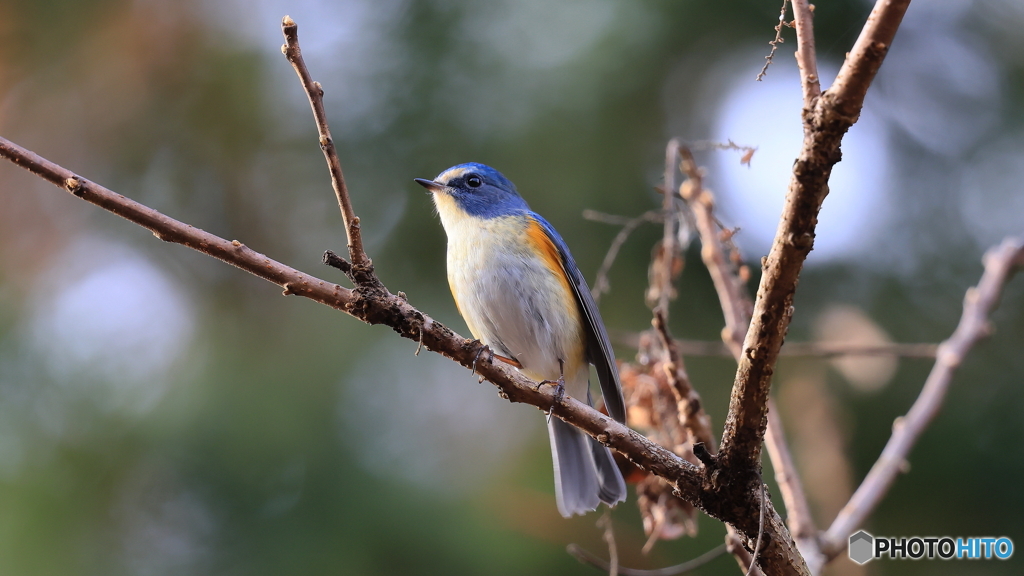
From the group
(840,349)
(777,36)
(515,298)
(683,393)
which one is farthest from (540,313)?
(777,36)

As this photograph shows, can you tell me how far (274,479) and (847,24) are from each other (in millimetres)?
3497

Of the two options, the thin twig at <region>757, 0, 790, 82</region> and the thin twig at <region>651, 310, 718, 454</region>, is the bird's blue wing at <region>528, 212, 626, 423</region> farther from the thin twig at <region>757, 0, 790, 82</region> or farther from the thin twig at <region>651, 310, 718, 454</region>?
the thin twig at <region>757, 0, 790, 82</region>

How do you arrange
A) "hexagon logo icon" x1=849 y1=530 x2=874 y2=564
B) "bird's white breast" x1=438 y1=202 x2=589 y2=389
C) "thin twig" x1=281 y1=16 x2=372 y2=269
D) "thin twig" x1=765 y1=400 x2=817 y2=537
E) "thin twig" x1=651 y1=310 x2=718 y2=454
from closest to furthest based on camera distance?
"thin twig" x1=281 y1=16 x2=372 y2=269
"thin twig" x1=651 y1=310 x2=718 y2=454
"thin twig" x1=765 y1=400 x2=817 y2=537
"hexagon logo icon" x1=849 y1=530 x2=874 y2=564
"bird's white breast" x1=438 y1=202 x2=589 y2=389

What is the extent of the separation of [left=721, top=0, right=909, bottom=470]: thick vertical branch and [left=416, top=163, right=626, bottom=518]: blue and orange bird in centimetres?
111

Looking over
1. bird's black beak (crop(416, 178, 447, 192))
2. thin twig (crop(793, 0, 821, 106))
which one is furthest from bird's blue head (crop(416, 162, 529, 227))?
thin twig (crop(793, 0, 821, 106))

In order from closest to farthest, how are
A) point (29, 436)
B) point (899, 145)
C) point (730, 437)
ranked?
point (730, 437), point (29, 436), point (899, 145)

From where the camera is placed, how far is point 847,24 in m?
3.42

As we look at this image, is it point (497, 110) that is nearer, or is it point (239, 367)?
point (239, 367)

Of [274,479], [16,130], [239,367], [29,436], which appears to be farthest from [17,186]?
[274,479]

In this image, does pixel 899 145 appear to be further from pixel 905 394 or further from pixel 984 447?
pixel 984 447

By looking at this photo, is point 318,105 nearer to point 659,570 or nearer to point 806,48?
point 806,48

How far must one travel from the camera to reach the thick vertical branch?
1.12m

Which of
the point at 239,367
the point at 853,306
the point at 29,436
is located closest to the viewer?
the point at 29,436

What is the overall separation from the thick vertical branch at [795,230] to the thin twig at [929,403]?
3.09ft
